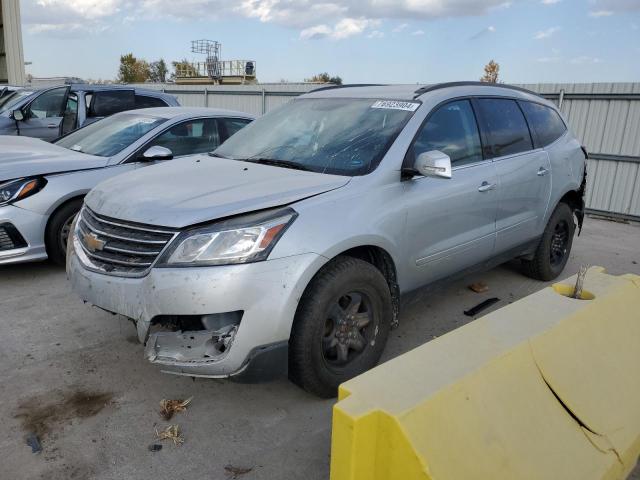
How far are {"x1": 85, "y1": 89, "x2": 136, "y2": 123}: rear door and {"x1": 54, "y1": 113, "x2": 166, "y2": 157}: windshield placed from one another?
243cm

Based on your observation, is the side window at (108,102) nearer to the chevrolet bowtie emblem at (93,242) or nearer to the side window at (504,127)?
the chevrolet bowtie emblem at (93,242)

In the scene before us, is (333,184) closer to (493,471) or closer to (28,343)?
(493,471)

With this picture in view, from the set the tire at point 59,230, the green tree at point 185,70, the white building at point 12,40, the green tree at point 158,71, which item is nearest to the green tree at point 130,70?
the green tree at point 158,71

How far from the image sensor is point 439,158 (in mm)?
3150

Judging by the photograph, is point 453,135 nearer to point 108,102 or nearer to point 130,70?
point 108,102

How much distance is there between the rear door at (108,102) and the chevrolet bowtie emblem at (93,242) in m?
5.95

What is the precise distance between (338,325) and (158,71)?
269 ft

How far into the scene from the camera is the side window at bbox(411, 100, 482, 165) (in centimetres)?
357

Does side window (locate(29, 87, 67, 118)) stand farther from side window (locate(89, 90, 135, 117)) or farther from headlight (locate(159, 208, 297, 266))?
headlight (locate(159, 208, 297, 266))

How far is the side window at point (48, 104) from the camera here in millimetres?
8773

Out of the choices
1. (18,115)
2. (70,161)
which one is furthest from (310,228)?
(18,115)

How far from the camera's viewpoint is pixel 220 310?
2.54 meters

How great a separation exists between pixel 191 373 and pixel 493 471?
1.47 m

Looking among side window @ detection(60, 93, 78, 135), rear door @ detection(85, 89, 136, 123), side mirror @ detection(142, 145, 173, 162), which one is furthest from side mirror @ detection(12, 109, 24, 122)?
side mirror @ detection(142, 145, 173, 162)
